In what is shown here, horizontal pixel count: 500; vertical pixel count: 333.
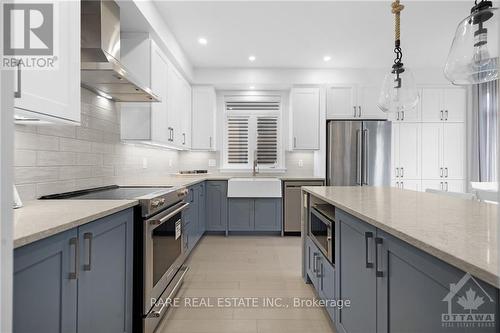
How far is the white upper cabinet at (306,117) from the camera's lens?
444 centimetres

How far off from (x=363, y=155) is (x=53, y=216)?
13.3 feet

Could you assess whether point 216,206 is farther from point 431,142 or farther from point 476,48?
point 431,142

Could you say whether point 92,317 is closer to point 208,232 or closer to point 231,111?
point 208,232

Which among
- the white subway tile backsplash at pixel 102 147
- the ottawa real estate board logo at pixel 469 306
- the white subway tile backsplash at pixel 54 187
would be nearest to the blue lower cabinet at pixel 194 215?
the white subway tile backsplash at pixel 102 147

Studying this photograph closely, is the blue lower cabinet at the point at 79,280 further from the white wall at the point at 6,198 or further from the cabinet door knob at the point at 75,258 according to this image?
the white wall at the point at 6,198

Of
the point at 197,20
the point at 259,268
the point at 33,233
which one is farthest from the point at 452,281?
the point at 197,20

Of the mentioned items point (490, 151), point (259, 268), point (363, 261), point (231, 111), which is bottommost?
point (259, 268)

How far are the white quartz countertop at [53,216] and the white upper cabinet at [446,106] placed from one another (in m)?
4.75

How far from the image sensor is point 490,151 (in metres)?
4.17

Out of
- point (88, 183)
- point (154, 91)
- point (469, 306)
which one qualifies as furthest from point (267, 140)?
point (469, 306)

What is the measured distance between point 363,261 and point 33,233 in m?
1.32

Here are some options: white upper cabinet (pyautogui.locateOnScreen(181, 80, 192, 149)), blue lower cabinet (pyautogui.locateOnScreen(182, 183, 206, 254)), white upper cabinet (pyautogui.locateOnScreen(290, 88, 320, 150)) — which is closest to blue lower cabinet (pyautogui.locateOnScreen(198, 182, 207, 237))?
blue lower cabinet (pyautogui.locateOnScreen(182, 183, 206, 254))

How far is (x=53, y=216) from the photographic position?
1093mm

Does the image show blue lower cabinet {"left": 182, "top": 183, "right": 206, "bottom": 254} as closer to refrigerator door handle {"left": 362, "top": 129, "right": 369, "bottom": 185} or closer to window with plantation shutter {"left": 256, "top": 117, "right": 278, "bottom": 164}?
window with plantation shutter {"left": 256, "top": 117, "right": 278, "bottom": 164}
